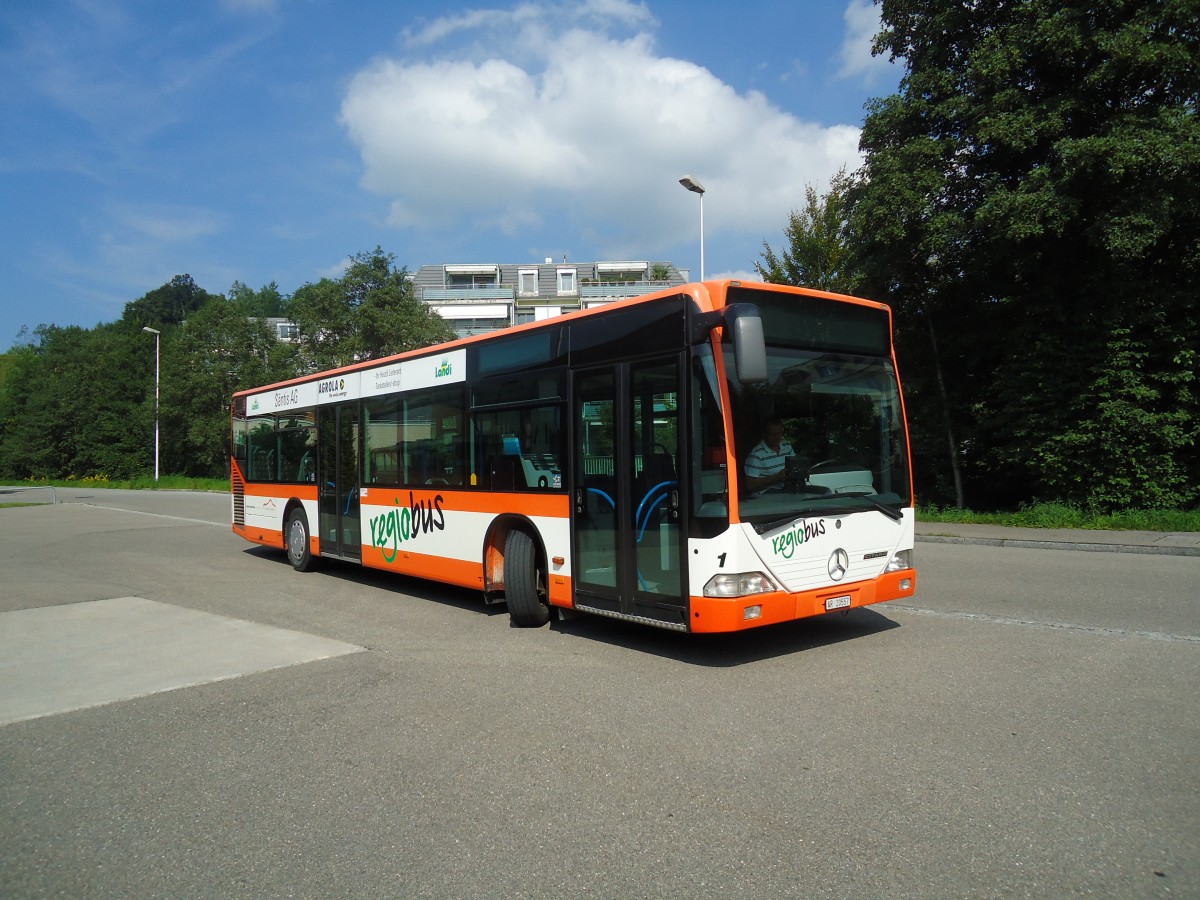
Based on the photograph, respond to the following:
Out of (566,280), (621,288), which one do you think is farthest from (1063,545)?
(566,280)

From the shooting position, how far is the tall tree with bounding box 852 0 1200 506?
14.0 m

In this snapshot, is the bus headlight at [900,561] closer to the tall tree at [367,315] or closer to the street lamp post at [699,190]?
the street lamp post at [699,190]

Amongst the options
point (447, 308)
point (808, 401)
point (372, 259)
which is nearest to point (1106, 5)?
point (808, 401)

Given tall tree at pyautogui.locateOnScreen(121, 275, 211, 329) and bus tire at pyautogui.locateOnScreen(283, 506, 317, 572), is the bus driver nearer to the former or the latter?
bus tire at pyautogui.locateOnScreen(283, 506, 317, 572)

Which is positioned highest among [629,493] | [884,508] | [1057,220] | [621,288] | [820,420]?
[621,288]

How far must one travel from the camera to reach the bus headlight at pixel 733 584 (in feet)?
20.5

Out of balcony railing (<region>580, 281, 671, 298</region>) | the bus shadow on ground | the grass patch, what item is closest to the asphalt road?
the bus shadow on ground

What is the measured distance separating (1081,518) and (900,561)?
10.5 meters

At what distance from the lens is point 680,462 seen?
6.57 metres

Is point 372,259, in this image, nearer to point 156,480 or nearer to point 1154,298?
point 156,480

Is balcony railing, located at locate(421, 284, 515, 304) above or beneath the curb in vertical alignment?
above

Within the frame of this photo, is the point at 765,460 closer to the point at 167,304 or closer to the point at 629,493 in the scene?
the point at 629,493

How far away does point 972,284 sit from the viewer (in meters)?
18.4

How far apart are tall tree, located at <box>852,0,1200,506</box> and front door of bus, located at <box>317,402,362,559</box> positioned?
36.4 feet
